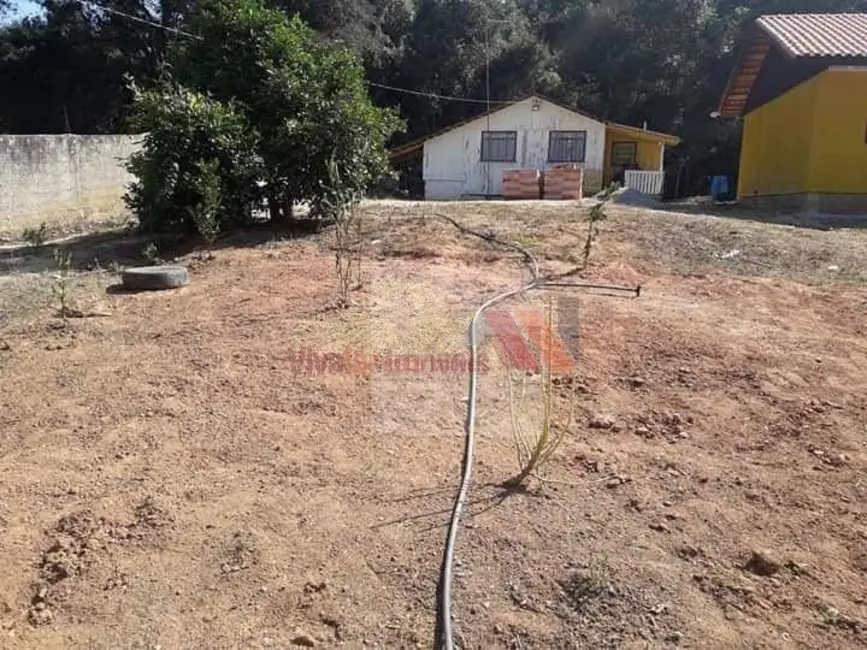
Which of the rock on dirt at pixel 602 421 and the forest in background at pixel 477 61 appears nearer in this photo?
the rock on dirt at pixel 602 421

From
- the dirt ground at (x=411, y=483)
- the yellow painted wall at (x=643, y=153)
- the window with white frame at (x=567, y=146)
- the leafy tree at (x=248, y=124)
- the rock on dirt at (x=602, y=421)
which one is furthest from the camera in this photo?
the yellow painted wall at (x=643, y=153)

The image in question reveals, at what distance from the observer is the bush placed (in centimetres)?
847

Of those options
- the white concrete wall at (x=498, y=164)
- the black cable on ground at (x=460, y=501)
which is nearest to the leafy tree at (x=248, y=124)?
the black cable on ground at (x=460, y=501)

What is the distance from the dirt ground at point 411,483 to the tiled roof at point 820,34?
8.84m

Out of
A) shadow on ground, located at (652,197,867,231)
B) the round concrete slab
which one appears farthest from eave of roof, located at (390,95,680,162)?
the round concrete slab

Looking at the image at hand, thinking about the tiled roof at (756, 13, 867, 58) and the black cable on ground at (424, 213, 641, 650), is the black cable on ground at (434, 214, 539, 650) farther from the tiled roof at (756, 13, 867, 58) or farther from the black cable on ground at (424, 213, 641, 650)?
the tiled roof at (756, 13, 867, 58)

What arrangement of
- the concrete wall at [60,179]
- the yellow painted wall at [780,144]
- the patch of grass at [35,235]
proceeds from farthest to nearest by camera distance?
1. the yellow painted wall at [780,144]
2. the concrete wall at [60,179]
3. the patch of grass at [35,235]

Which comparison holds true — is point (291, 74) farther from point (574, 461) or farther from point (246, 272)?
point (574, 461)

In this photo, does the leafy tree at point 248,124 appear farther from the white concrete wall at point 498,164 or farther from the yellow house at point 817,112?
the white concrete wall at point 498,164

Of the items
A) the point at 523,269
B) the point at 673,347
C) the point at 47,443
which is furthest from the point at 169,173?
the point at 673,347

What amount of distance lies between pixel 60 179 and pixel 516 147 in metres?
14.1

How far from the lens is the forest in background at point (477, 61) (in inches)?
967

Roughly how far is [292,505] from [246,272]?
4.29 meters

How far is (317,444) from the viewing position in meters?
3.21
